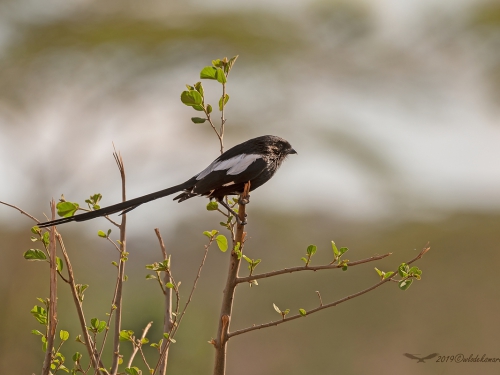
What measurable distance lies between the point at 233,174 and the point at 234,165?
0.07m

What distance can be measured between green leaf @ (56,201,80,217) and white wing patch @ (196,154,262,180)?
2.81ft

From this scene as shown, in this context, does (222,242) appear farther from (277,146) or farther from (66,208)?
(277,146)

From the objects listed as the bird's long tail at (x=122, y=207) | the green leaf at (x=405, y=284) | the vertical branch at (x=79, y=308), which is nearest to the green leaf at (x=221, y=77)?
the bird's long tail at (x=122, y=207)

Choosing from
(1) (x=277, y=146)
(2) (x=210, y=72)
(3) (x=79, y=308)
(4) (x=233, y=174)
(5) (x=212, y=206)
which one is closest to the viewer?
(3) (x=79, y=308)

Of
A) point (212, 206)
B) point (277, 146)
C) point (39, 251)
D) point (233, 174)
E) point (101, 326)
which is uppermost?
point (277, 146)

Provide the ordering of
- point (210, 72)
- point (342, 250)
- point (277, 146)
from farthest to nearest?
point (277, 146) < point (210, 72) < point (342, 250)

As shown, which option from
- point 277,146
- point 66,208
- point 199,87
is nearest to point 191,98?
point 199,87

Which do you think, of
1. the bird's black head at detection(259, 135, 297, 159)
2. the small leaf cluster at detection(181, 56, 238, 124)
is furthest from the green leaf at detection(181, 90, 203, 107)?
the bird's black head at detection(259, 135, 297, 159)

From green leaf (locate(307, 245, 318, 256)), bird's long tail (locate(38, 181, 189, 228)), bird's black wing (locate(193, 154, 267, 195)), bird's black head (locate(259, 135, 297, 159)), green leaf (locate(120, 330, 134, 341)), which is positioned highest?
bird's black head (locate(259, 135, 297, 159))

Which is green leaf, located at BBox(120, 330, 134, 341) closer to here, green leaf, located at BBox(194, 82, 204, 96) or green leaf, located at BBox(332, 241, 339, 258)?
green leaf, located at BBox(332, 241, 339, 258)

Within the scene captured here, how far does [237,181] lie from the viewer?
210cm

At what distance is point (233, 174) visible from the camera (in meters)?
2.11

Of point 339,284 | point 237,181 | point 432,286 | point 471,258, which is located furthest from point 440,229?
point 237,181

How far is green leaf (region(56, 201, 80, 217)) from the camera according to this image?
1.35 m
